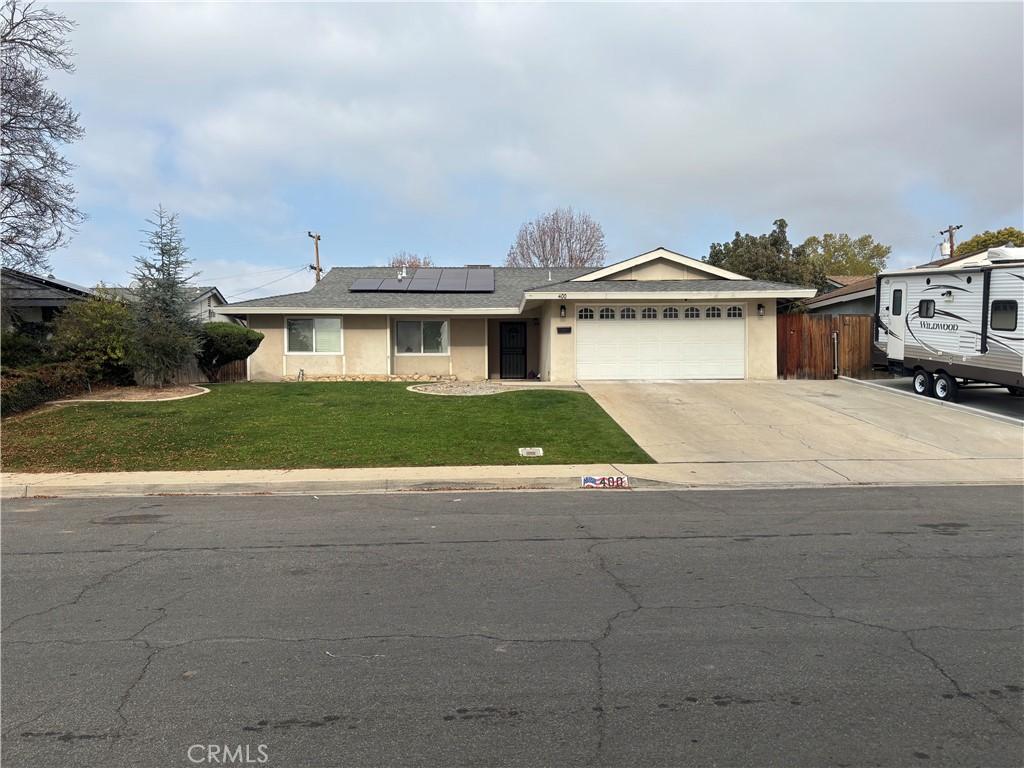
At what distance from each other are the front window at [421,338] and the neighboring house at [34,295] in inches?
384

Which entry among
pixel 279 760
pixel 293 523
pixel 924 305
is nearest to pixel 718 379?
pixel 924 305

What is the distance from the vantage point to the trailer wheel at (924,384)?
18562mm

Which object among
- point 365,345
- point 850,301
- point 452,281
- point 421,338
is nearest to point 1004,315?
point 850,301

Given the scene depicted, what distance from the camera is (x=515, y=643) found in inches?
176

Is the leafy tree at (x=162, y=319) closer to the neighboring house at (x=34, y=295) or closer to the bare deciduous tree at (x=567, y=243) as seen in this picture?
the neighboring house at (x=34, y=295)

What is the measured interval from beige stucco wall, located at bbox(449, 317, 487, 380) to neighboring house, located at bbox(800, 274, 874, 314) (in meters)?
13.3

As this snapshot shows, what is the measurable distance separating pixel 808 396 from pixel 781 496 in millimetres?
10037

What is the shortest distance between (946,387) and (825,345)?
4.78 metres

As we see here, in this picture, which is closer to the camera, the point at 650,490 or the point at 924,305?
the point at 650,490

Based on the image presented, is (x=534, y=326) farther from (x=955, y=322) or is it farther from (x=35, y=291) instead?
(x=35, y=291)

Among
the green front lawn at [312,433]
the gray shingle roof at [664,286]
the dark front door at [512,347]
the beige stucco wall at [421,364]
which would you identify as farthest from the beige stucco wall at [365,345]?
the gray shingle roof at [664,286]

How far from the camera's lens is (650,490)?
10156mm

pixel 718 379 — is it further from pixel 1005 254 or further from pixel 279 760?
pixel 279 760

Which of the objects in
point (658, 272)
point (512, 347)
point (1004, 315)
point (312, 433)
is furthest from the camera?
point (512, 347)
